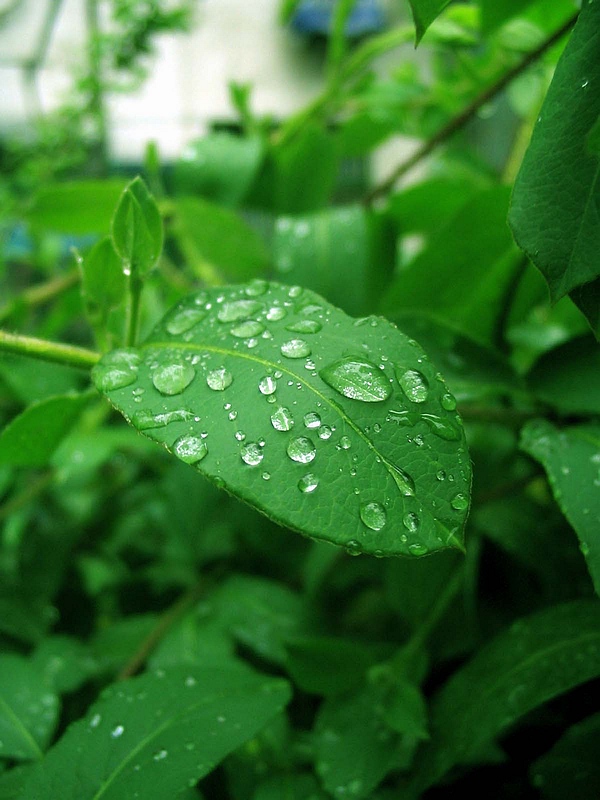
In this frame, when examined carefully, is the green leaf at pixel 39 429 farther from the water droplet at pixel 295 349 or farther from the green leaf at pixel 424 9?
the green leaf at pixel 424 9

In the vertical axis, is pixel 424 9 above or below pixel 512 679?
above

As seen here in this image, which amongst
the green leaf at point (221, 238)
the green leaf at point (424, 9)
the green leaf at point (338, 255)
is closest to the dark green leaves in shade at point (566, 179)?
the green leaf at point (424, 9)

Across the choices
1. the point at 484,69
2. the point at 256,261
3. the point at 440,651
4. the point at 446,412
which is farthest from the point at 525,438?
the point at 484,69

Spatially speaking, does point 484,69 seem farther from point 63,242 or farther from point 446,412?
point 63,242

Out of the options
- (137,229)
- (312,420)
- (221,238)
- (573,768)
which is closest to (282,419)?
(312,420)

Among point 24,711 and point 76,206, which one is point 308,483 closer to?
point 24,711

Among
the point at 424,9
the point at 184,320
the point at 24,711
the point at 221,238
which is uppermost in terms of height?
the point at 424,9

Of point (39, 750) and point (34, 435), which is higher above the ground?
point (34, 435)
